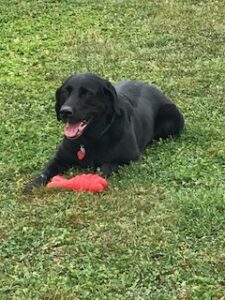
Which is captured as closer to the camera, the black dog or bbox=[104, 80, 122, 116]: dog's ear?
the black dog

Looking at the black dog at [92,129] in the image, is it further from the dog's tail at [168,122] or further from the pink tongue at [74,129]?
the dog's tail at [168,122]

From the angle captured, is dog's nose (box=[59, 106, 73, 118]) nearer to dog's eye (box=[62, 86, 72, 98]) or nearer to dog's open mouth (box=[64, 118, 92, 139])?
dog's open mouth (box=[64, 118, 92, 139])

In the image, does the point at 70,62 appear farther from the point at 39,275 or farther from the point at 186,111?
the point at 39,275

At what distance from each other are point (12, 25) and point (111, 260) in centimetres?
823

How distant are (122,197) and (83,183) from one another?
0.33 metres

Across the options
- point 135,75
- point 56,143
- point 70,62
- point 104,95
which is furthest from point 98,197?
point 70,62

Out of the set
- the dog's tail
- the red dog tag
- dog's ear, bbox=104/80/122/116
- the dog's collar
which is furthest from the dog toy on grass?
the dog's tail

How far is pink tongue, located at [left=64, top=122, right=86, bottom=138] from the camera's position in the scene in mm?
5633

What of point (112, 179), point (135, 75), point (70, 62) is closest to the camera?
point (112, 179)

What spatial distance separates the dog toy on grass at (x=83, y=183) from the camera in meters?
5.34

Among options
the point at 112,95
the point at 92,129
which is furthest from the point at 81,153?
the point at 112,95

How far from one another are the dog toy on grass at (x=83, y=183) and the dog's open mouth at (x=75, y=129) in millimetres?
337

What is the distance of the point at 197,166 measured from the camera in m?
5.81

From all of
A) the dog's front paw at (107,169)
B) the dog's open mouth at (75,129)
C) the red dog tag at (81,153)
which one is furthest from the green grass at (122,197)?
the dog's open mouth at (75,129)
